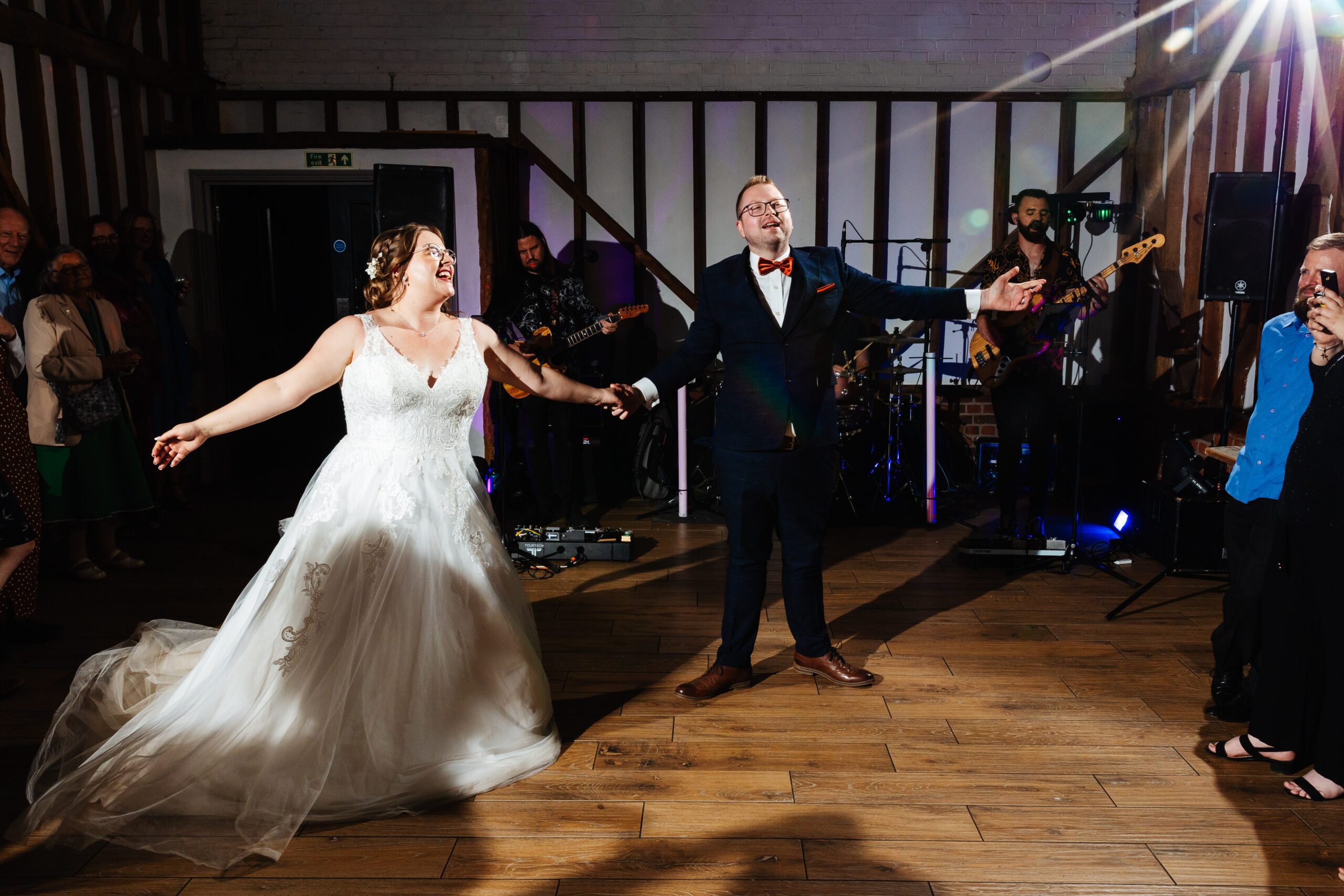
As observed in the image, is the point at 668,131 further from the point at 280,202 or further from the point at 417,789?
the point at 417,789

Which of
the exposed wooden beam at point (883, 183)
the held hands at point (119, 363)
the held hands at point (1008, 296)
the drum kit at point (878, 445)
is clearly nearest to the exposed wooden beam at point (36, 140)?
the held hands at point (119, 363)

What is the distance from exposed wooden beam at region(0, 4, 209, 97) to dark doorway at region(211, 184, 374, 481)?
812 millimetres

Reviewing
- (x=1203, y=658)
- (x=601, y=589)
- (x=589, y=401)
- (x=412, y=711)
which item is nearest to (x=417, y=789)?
(x=412, y=711)

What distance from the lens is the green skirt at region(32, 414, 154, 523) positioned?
4.66 m

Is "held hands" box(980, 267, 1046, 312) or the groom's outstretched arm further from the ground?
"held hands" box(980, 267, 1046, 312)

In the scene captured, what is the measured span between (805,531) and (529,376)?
3.47 feet

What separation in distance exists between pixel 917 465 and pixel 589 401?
12.3 feet

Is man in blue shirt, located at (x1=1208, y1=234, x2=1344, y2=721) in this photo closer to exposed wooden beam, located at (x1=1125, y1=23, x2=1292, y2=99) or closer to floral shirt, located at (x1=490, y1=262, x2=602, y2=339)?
exposed wooden beam, located at (x1=1125, y1=23, x2=1292, y2=99)

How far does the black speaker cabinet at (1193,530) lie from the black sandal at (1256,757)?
75.5 inches

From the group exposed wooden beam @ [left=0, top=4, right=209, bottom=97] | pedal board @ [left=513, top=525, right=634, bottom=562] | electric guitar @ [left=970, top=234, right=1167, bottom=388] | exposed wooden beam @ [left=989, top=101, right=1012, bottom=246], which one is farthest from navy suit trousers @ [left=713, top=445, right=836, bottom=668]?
exposed wooden beam @ [left=0, top=4, right=209, bottom=97]

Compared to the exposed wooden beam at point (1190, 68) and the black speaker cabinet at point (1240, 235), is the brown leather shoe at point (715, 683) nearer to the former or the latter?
the black speaker cabinet at point (1240, 235)

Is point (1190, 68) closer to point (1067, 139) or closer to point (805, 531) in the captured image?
point (1067, 139)

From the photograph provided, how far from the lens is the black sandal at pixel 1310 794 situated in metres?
2.71

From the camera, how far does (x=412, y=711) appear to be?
8.92 feet
